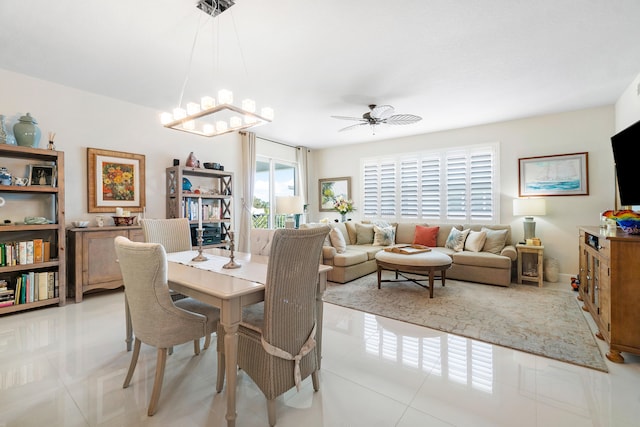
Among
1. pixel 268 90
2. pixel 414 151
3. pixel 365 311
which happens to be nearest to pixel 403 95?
pixel 268 90

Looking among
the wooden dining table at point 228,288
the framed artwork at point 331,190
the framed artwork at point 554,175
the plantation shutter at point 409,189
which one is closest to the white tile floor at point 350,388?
the wooden dining table at point 228,288

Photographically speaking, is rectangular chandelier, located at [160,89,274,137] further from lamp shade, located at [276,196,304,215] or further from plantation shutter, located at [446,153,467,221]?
plantation shutter, located at [446,153,467,221]

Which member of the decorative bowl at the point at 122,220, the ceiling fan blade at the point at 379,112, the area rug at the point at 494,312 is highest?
the ceiling fan blade at the point at 379,112

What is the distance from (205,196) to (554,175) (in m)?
5.43

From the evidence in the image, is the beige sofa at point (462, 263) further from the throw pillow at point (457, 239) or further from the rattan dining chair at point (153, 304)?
the rattan dining chair at point (153, 304)

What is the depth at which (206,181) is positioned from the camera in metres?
5.05

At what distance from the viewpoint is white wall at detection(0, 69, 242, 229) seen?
129 inches

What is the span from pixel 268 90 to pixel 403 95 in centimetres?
172

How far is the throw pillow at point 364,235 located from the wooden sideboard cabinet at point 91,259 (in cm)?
376

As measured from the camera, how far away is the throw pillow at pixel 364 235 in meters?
5.62

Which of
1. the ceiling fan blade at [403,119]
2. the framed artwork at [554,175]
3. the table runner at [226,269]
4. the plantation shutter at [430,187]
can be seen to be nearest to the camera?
the table runner at [226,269]

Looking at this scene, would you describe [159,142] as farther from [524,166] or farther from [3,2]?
[524,166]

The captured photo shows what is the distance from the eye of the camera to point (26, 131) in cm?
311

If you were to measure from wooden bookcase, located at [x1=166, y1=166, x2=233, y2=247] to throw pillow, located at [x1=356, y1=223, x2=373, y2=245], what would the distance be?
2.40 m
